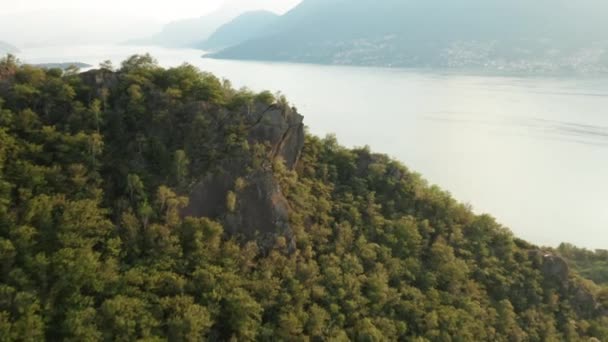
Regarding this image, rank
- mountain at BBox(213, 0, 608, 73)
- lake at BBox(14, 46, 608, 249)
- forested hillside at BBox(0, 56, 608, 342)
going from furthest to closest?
mountain at BBox(213, 0, 608, 73), lake at BBox(14, 46, 608, 249), forested hillside at BBox(0, 56, 608, 342)

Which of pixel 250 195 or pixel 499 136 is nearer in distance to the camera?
pixel 250 195

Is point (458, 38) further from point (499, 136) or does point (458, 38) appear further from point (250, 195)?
point (250, 195)

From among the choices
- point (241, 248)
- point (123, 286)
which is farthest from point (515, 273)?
point (123, 286)

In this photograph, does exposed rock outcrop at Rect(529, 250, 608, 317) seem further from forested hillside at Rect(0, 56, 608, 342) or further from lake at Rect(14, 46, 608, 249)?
lake at Rect(14, 46, 608, 249)

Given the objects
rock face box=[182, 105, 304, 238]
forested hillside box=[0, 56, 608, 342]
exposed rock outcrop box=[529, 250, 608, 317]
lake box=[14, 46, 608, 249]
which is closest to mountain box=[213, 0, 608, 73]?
lake box=[14, 46, 608, 249]

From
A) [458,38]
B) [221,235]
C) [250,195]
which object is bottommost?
[221,235]

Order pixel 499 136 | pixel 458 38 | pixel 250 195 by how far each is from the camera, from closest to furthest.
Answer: pixel 250 195 < pixel 499 136 < pixel 458 38

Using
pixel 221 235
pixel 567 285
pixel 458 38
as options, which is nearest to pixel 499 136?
pixel 567 285
